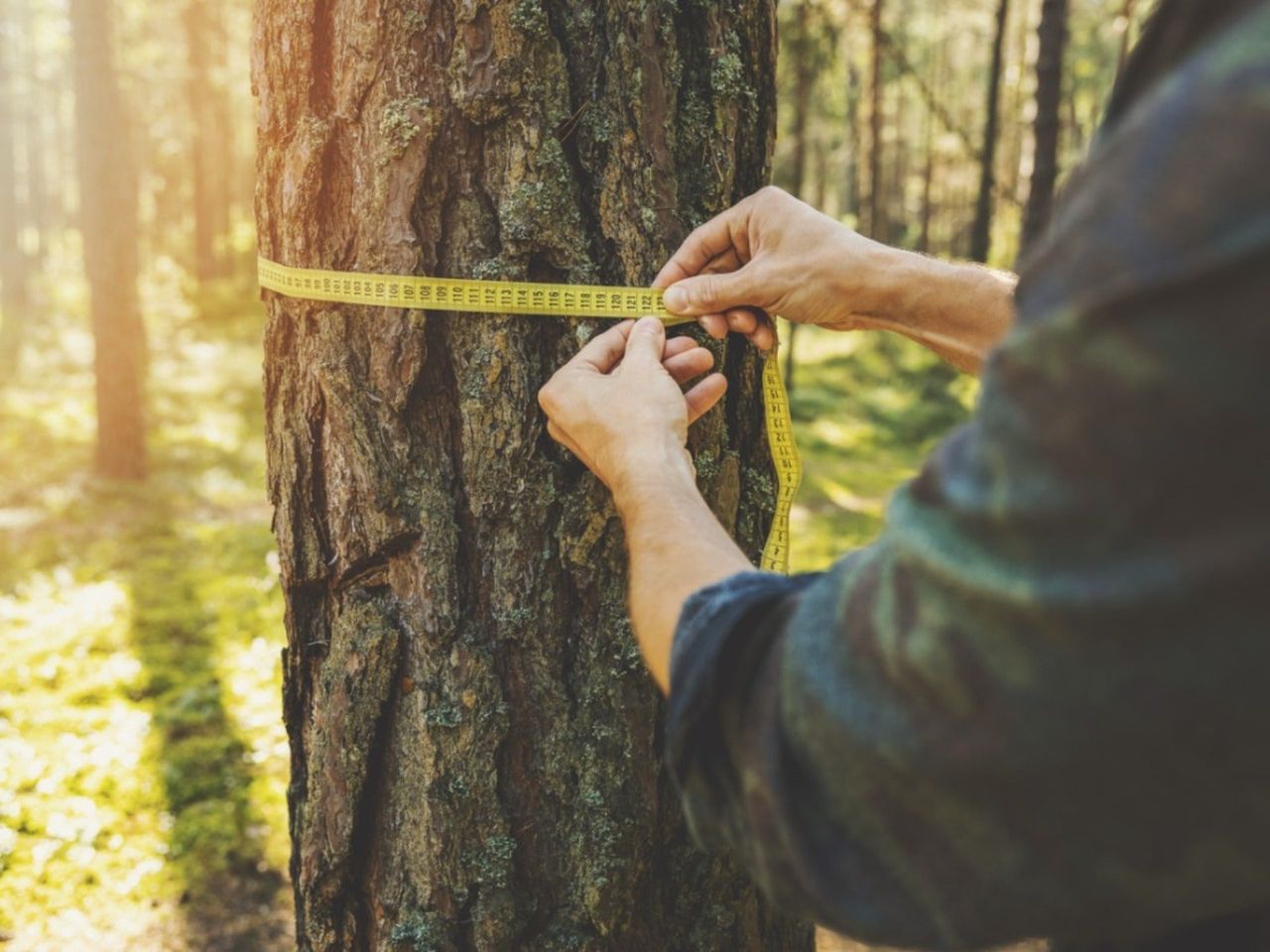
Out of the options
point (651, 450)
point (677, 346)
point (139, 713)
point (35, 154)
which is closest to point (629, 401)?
point (651, 450)

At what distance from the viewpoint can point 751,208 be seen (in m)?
2.11

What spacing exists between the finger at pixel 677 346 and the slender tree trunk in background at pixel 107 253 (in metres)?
10.3

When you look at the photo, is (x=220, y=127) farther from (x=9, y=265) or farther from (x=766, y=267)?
(x=766, y=267)

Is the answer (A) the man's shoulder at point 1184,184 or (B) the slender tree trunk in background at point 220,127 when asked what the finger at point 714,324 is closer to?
(A) the man's shoulder at point 1184,184

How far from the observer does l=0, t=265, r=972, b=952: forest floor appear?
4.20m

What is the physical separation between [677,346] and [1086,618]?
4.14 ft

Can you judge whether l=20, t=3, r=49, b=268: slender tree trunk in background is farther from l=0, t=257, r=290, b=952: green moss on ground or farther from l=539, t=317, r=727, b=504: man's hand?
l=539, t=317, r=727, b=504: man's hand

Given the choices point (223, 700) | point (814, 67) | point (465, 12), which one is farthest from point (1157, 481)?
point (814, 67)


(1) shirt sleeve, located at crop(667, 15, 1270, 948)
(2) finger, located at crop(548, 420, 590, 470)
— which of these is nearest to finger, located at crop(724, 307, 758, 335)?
(2) finger, located at crop(548, 420, 590, 470)

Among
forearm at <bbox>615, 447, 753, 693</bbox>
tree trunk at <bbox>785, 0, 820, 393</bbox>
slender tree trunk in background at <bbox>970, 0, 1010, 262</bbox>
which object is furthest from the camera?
slender tree trunk in background at <bbox>970, 0, 1010, 262</bbox>

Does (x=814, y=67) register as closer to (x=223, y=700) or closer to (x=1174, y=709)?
(x=223, y=700)

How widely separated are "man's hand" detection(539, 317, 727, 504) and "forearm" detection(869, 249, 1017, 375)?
528mm

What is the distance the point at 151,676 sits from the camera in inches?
237

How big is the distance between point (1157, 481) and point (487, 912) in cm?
171
